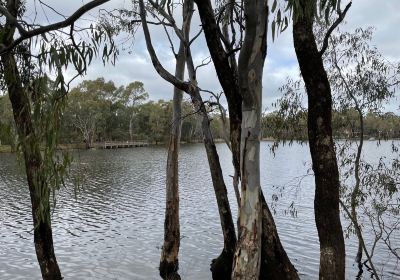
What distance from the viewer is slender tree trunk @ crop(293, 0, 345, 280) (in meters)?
4.09

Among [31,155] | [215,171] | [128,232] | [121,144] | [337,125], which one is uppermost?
[337,125]

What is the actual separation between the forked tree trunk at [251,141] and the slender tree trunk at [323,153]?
1.18 feet

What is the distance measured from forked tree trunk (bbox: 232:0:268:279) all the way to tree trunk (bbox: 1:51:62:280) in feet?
5.67

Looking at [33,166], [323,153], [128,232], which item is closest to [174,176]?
[33,166]

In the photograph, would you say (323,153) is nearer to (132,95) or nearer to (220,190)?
(220,190)

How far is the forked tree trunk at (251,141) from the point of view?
13.2ft

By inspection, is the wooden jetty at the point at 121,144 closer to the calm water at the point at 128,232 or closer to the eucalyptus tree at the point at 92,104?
the eucalyptus tree at the point at 92,104

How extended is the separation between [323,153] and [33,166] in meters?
2.87

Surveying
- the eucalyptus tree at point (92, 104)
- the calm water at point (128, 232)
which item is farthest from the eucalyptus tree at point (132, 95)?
the calm water at point (128, 232)

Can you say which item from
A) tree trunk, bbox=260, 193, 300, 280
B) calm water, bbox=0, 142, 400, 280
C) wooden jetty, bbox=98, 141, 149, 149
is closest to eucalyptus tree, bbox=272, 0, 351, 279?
tree trunk, bbox=260, 193, 300, 280

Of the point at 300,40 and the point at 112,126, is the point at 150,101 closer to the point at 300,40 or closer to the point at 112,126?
the point at 112,126

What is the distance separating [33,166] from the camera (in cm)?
491

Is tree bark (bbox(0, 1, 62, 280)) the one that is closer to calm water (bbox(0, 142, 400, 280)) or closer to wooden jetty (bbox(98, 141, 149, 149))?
calm water (bbox(0, 142, 400, 280))

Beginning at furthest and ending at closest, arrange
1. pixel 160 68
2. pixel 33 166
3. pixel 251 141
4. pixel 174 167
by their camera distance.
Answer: pixel 174 167 < pixel 160 68 < pixel 33 166 < pixel 251 141
